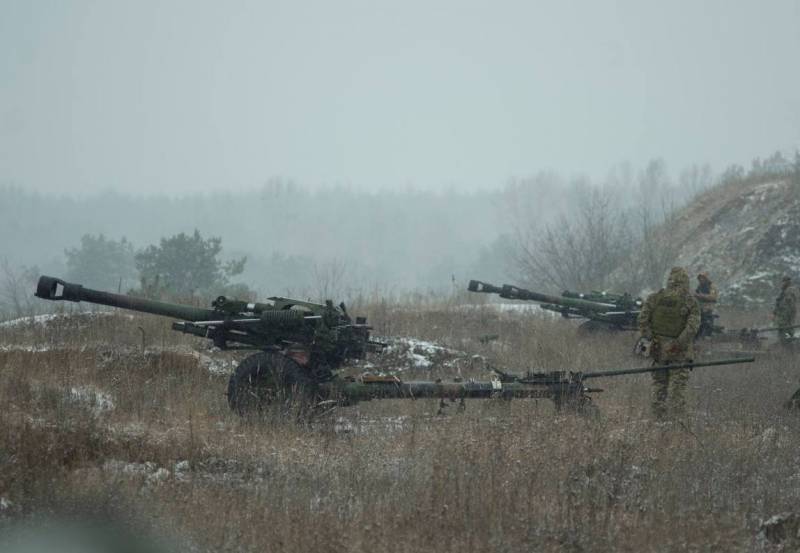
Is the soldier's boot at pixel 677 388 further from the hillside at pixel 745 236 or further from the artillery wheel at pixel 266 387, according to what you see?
the hillside at pixel 745 236

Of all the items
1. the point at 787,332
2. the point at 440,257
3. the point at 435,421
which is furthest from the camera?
the point at 440,257

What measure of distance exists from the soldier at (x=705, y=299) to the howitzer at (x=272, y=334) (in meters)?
9.86

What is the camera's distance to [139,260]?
2875 centimetres

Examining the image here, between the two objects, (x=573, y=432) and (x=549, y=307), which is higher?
(x=549, y=307)

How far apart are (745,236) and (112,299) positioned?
65.2ft

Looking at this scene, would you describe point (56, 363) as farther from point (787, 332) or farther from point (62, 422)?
point (787, 332)

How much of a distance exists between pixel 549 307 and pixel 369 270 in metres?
70.1

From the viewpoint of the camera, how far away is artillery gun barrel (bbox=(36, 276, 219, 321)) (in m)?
7.98

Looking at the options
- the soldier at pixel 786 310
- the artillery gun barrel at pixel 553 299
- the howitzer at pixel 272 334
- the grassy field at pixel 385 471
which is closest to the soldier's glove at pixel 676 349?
the grassy field at pixel 385 471

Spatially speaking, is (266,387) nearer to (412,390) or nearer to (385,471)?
(412,390)

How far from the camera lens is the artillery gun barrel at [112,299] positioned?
798 cm

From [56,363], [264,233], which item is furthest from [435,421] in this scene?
[264,233]

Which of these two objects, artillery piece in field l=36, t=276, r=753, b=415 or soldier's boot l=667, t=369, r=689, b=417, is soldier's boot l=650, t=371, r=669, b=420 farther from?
artillery piece in field l=36, t=276, r=753, b=415

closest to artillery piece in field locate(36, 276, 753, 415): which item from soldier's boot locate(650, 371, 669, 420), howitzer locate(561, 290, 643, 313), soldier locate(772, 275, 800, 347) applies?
soldier's boot locate(650, 371, 669, 420)
